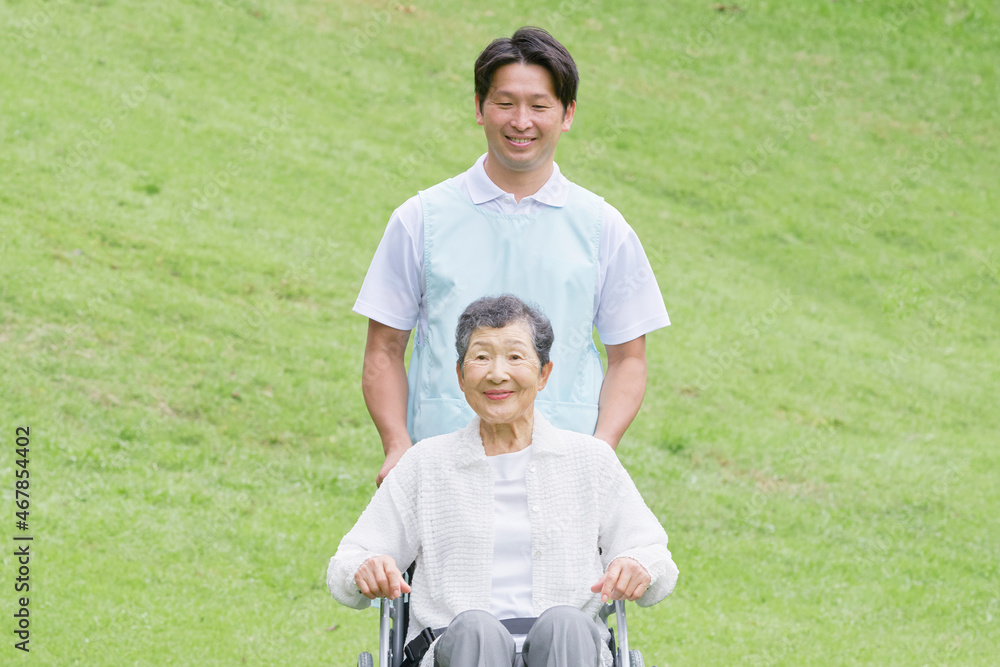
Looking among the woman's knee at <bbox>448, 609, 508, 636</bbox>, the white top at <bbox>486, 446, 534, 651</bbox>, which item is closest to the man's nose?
the white top at <bbox>486, 446, 534, 651</bbox>

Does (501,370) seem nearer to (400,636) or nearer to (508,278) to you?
(508,278)

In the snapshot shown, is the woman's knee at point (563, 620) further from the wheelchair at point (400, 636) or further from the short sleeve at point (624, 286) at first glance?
the short sleeve at point (624, 286)

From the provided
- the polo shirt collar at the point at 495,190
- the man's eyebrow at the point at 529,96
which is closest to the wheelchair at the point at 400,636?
the polo shirt collar at the point at 495,190

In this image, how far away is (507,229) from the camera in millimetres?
3111

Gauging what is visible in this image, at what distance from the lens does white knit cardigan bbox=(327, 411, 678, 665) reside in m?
2.79

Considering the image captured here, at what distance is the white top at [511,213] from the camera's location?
3135mm

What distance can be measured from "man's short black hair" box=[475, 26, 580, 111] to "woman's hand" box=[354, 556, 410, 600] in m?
1.29

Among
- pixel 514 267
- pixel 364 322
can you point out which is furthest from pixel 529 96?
pixel 364 322

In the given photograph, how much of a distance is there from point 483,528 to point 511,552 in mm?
95

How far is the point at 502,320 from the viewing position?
285 cm

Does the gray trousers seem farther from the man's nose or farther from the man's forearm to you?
the man's nose
